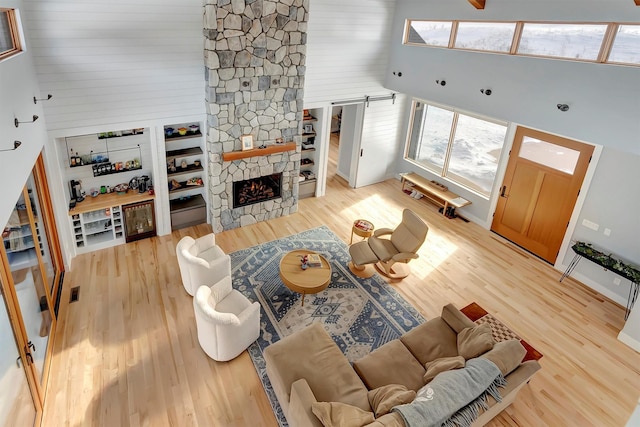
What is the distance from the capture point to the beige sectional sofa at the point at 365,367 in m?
3.95

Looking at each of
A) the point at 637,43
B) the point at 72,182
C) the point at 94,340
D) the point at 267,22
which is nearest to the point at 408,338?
the point at 94,340

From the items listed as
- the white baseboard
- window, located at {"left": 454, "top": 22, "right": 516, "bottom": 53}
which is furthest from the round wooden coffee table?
window, located at {"left": 454, "top": 22, "right": 516, "bottom": 53}

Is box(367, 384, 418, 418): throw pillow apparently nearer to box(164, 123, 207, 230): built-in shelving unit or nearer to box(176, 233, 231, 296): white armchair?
box(176, 233, 231, 296): white armchair

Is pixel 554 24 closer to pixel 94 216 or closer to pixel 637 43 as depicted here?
pixel 637 43

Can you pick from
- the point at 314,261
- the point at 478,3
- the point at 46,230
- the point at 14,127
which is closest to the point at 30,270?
the point at 46,230

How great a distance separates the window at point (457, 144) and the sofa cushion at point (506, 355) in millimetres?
4801

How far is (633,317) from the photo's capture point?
5652 millimetres

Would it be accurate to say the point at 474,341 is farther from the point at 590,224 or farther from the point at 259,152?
the point at 259,152

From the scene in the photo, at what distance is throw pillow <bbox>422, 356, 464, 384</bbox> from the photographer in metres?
4.06

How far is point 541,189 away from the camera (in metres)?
7.27

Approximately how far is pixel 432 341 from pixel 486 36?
5.11m

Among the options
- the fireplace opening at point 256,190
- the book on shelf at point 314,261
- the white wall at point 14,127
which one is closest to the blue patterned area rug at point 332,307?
the book on shelf at point 314,261

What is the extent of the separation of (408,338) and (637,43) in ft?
15.4

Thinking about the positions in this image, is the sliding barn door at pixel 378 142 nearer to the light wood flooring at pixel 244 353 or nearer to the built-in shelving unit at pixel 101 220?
the light wood flooring at pixel 244 353
